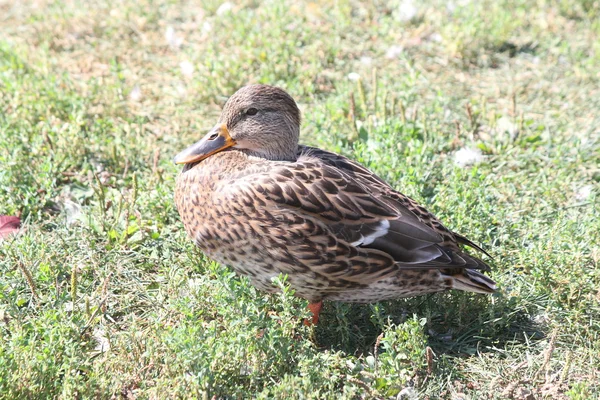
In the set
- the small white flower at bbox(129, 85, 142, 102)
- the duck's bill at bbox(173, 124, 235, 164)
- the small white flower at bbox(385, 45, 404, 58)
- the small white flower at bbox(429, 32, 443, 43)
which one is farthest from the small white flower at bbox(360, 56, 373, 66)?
the duck's bill at bbox(173, 124, 235, 164)

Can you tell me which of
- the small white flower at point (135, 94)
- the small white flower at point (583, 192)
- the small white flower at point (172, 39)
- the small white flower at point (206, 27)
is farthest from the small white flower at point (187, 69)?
the small white flower at point (583, 192)

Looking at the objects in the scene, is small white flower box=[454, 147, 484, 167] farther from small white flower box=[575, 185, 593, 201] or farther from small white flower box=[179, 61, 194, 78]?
small white flower box=[179, 61, 194, 78]

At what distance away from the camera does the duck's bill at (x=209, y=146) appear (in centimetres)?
405

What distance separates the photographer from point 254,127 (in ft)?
13.3

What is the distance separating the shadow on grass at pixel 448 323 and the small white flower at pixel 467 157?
1.42 m

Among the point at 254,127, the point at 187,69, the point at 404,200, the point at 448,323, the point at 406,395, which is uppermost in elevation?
the point at 254,127

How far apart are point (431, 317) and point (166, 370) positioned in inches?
55.8

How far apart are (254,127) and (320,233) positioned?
84 centimetres

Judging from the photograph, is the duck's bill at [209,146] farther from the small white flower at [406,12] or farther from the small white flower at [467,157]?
the small white flower at [406,12]

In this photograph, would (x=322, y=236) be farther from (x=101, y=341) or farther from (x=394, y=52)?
(x=394, y=52)

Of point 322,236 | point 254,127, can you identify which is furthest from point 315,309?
point 254,127

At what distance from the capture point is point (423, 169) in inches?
191

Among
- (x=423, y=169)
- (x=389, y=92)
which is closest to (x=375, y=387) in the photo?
(x=423, y=169)

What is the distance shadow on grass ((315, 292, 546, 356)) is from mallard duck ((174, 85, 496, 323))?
0.14 m
